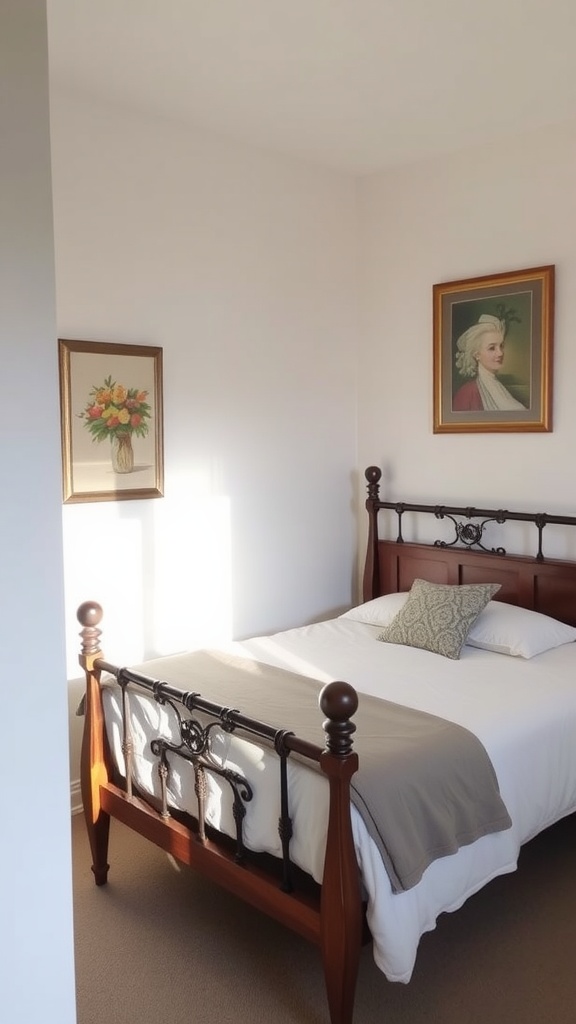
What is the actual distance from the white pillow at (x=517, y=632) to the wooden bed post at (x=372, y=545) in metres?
0.87

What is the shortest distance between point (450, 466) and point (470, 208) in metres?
1.17

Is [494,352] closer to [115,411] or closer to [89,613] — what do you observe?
[115,411]

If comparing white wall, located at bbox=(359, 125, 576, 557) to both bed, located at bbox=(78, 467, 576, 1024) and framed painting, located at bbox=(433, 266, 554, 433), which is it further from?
bed, located at bbox=(78, 467, 576, 1024)

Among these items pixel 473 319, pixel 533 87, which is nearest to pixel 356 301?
pixel 473 319

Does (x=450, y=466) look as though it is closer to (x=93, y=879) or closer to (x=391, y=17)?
(x=391, y=17)

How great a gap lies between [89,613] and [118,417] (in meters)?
0.95

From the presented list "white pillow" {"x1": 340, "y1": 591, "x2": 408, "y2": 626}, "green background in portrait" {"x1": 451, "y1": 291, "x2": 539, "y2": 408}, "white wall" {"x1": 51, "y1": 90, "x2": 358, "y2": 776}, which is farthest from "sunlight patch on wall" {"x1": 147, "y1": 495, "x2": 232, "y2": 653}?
"green background in portrait" {"x1": 451, "y1": 291, "x2": 539, "y2": 408}

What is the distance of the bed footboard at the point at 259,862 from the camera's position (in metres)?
1.92

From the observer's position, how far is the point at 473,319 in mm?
3754

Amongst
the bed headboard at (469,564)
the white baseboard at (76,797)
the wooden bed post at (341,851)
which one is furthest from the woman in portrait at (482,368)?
the white baseboard at (76,797)

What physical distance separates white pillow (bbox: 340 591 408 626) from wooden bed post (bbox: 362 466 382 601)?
0.97ft

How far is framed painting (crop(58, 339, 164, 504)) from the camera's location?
3.17 metres

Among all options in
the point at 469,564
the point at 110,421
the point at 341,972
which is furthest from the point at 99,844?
the point at 469,564

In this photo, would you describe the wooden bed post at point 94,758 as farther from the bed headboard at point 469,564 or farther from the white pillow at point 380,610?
the bed headboard at point 469,564
